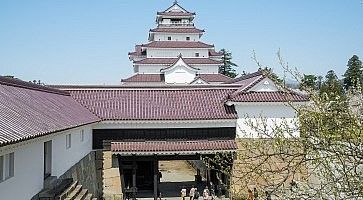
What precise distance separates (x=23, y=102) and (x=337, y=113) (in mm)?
6804

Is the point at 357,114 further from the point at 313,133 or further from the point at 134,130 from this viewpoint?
the point at 134,130

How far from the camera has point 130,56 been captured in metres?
33.3

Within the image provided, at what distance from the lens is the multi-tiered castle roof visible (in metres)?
29.8

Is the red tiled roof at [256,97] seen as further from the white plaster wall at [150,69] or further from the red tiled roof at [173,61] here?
the white plaster wall at [150,69]

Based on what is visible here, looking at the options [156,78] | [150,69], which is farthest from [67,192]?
[150,69]

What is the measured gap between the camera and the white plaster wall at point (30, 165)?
21.1 feet

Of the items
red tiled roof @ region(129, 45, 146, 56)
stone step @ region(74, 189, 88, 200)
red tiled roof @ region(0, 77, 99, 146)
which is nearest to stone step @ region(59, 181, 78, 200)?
stone step @ region(74, 189, 88, 200)

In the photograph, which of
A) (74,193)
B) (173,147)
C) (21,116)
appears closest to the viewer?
(21,116)

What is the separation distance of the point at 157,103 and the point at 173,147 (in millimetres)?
2153

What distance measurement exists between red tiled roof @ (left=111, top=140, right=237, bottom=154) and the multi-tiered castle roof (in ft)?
40.5

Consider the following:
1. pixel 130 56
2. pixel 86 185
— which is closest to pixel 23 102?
pixel 86 185

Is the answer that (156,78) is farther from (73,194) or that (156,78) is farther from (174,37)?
(73,194)

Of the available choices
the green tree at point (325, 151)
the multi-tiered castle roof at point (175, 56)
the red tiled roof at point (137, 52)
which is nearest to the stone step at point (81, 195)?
the green tree at point (325, 151)

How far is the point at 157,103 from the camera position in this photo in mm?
17734
